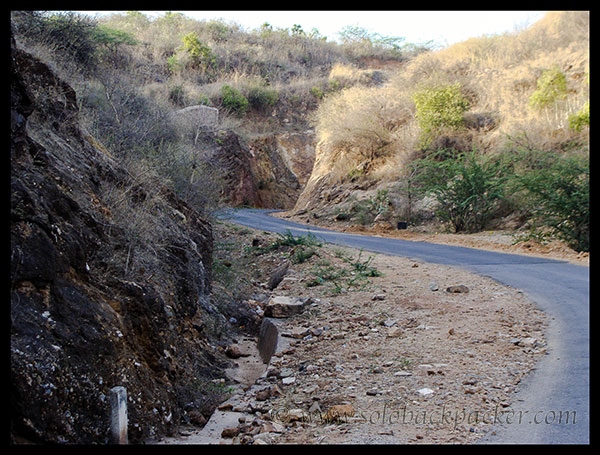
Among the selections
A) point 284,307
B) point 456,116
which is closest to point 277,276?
point 284,307

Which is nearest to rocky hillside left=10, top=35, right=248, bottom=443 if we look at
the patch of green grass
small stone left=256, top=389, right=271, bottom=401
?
small stone left=256, top=389, right=271, bottom=401

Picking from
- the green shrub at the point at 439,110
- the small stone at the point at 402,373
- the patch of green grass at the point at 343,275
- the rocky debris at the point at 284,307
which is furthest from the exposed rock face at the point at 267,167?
the small stone at the point at 402,373

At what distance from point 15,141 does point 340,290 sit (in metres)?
6.33

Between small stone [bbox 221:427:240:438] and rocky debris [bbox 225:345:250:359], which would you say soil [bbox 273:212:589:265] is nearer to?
rocky debris [bbox 225:345:250:359]

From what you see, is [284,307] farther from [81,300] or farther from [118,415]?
[118,415]

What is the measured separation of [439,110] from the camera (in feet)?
83.5

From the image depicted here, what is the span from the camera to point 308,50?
58.8m

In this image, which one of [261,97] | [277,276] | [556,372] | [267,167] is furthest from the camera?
[261,97]

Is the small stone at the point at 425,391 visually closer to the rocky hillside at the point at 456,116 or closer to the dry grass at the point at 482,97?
the rocky hillside at the point at 456,116

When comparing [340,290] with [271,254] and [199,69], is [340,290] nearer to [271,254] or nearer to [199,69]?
[271,254]

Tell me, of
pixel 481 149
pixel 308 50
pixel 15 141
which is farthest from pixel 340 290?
pixel 308 50

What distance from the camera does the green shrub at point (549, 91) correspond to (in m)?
22.7

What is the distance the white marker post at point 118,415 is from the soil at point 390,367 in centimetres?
77

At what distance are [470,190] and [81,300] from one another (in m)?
17.0
